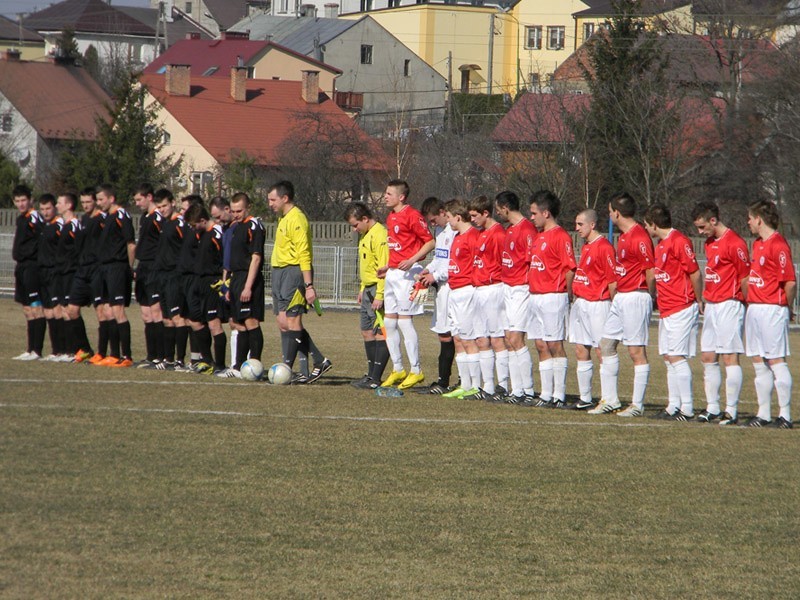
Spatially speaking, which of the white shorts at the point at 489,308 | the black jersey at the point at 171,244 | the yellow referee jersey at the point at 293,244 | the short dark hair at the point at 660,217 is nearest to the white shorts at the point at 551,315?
the white shorts at the point at 489,308

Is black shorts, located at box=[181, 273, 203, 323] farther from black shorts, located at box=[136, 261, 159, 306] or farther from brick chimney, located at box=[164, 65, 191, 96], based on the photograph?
brick chimney, located at box=[164, 65, 191, 96]

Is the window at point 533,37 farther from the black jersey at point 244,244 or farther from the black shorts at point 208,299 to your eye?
the black jersey at point 244,244

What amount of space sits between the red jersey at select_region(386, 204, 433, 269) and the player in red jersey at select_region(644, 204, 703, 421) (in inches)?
109

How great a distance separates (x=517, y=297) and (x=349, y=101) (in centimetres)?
6219

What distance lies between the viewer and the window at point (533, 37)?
91.3 metres

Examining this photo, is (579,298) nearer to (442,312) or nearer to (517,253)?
(517,253)

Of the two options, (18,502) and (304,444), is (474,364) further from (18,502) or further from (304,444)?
(18,502)

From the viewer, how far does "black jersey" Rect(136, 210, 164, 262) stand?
572 inches

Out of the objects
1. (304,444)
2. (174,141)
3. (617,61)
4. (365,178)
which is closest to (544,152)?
(617,61)

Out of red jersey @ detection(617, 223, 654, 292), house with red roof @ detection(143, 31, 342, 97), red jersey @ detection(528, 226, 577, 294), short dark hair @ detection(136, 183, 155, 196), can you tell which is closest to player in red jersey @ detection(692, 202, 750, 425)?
red jersey @ detection(617, 223, 654, 292)

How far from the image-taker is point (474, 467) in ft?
27.9

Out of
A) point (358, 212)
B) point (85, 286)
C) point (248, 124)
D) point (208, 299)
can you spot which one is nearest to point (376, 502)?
point (358, 212)

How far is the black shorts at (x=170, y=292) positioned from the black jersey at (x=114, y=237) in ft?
2.15

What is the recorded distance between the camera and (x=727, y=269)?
36.7 feet
